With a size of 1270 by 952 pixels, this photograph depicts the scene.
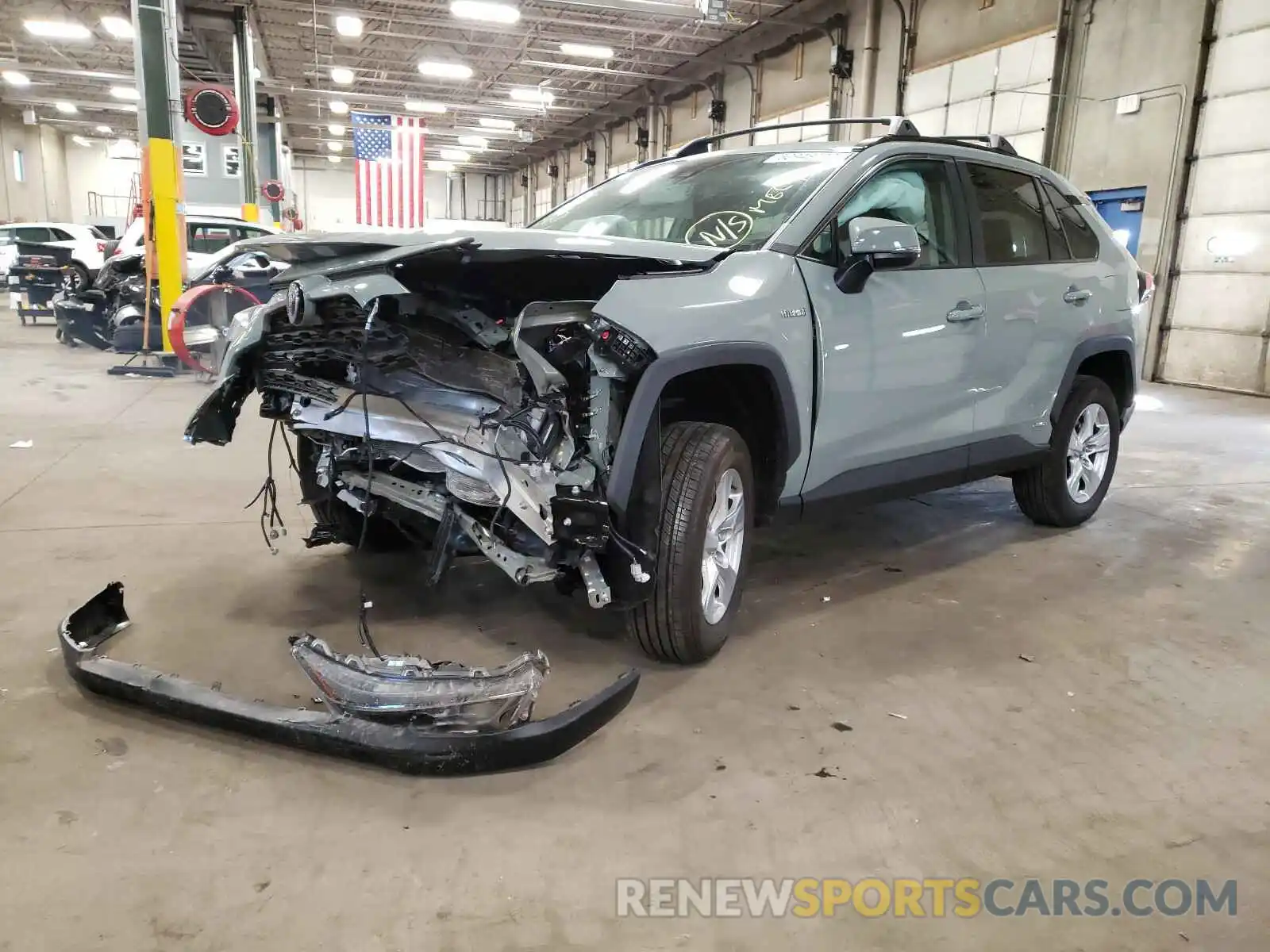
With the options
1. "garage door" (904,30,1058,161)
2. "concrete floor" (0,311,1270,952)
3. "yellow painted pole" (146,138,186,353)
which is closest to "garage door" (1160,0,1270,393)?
"garage door" (904,30,1058,161)

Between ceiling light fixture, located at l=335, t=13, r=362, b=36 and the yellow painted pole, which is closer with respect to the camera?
the yellow painted pole

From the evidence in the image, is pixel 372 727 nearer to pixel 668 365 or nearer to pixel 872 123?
pixel 668 365

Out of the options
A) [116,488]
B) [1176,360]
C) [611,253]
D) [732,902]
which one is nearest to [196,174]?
[116,488]

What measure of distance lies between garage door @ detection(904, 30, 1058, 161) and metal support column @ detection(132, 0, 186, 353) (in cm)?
925

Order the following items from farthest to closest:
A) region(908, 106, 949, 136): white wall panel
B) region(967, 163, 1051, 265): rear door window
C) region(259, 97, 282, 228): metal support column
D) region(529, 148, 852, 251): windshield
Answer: region(259, 97, 282, 228): metal support column → region(908, 106, 949, 136): white wall panel → region(967, 163, 1051, 265): rear door window → region(529, 148, 852, 251): windshield

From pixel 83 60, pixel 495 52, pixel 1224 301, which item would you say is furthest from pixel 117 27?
pixel 1224 301

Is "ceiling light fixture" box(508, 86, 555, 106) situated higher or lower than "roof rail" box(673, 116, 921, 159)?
higher

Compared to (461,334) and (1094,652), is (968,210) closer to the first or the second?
(1094,652)

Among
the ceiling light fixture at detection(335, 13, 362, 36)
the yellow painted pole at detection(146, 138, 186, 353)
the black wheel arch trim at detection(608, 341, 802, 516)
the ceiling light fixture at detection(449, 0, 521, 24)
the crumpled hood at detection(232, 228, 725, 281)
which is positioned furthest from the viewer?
the ceiling light fixture at detection(335, 13, 362, 36)

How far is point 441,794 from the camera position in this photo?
219cm

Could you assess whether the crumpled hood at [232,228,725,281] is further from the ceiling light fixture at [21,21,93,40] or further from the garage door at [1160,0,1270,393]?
the ceiling light fixture at [21,21,93,40]

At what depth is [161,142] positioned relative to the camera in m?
9.68

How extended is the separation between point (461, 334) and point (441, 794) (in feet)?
4.38

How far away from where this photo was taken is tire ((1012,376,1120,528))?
4.46 meters
